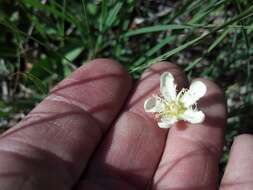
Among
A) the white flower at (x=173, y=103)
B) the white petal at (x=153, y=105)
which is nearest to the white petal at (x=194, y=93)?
the white flower at (x=173, y=103)

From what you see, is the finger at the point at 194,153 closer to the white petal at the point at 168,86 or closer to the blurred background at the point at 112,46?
the white petal at the point at 168,86

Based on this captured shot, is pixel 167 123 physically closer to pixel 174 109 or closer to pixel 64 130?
pixel 174 109

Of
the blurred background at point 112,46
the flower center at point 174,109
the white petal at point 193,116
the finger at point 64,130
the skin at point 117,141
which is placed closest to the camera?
the finger at point 64,130

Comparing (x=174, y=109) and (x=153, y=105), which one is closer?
(x=153, y=105)

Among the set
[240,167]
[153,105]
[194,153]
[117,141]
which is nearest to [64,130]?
[117,141]

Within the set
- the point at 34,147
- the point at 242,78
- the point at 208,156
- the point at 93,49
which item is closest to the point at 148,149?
the point at 208,156

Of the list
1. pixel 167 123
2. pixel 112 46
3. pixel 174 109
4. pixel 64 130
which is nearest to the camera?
pixel 64 130

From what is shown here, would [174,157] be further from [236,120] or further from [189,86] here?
[236,120]

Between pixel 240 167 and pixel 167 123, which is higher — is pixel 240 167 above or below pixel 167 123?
below
